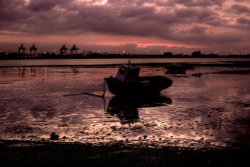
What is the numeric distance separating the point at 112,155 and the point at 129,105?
498 inches

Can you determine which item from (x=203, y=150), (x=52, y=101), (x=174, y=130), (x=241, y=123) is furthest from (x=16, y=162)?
(x=52, y=101)

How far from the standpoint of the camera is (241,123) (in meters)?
16.0

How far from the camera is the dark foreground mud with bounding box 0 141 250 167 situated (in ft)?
31.4

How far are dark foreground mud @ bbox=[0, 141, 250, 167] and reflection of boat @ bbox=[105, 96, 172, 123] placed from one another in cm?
596

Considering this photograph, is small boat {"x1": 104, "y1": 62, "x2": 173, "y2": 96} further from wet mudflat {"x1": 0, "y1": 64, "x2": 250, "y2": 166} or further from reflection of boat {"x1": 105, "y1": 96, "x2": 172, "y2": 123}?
wet mudflat {"x1": 0, "y1": 64, "x2": 250, "y2": 166}

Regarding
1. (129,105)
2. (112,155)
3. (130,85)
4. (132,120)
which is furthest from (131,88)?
(112,155)

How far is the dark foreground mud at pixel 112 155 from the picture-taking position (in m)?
9.59

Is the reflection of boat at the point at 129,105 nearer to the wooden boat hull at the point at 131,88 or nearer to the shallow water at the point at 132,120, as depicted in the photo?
the shallow water at the point at 132,120

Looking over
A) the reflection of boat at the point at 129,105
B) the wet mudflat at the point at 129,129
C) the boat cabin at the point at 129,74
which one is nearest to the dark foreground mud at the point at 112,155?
the wet mudflat at the point at 129,129

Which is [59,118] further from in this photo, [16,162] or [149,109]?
[16,162]

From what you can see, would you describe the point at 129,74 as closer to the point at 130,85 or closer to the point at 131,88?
the point at 130,85

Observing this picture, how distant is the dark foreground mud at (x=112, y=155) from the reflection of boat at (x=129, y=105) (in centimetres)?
596

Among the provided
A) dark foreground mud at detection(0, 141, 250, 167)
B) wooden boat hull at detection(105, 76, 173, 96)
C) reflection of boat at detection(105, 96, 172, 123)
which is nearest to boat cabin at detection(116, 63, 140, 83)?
wooden boat hull at detection(105, 76, 173, 96)

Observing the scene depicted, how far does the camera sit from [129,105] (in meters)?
23.0
